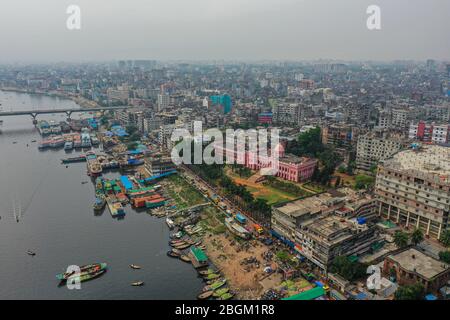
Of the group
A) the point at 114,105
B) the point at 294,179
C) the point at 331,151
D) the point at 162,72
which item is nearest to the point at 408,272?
the point at 294,179

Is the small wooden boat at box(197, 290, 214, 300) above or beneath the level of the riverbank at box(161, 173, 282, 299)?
beneath

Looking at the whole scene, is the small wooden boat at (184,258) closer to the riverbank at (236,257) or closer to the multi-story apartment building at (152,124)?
the riverbank at (236,257)

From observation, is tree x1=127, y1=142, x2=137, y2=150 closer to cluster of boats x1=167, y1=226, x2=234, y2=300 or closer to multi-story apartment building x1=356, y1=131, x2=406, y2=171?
cluster of boats x1=167, y1=226, x2=234, y2=300

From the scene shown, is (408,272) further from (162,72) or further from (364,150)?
(162,72)

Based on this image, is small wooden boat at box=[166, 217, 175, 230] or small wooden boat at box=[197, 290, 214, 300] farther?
small wooden boat at box=[166, 217, 175, 230]

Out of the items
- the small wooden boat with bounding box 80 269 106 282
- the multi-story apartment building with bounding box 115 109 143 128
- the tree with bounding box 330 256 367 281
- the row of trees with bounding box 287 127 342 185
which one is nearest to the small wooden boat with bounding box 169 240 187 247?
the small wooden boat with bounding box 80 269 106 282

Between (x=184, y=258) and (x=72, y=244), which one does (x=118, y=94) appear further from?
(x=184, y=258)

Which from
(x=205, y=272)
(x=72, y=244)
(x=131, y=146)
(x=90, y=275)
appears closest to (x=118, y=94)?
(x=131, y=146)

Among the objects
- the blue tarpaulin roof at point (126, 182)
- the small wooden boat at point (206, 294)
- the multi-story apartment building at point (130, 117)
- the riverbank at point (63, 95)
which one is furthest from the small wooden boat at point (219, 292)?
the riverbank at point (63, 95)
